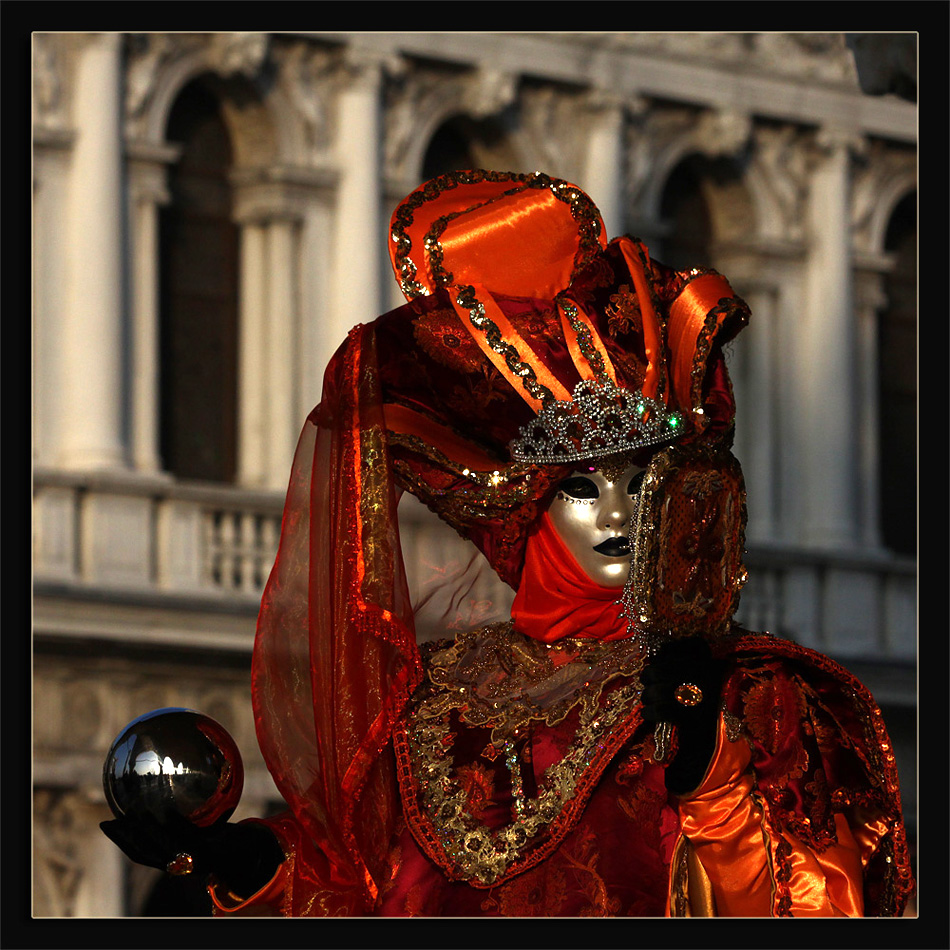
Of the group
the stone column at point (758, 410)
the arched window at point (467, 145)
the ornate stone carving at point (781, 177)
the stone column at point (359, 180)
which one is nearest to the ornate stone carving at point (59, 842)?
the stone column at point (359, 180)

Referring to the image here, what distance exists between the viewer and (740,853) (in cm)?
Result: 393

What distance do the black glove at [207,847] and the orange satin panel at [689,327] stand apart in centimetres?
90

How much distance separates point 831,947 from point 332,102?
7.16 metres

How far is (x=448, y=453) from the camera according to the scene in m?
4.13

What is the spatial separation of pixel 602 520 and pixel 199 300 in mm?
6626

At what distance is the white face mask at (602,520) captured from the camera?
409cm

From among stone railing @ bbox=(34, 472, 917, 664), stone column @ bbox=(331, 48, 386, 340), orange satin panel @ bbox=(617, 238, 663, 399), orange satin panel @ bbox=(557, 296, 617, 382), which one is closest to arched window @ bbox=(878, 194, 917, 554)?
stone railing @ bbox=(34, 472, 917, 664)

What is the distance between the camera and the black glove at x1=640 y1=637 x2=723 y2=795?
153 inches

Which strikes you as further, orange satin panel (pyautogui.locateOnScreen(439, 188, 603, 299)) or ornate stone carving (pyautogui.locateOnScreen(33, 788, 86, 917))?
ornate stone carving (pyautogui.locateOnScreen(33, 788, 86, 917))

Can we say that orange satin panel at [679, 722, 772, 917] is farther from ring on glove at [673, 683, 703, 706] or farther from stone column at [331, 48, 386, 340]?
stone column at [331, 48, 386, 340]

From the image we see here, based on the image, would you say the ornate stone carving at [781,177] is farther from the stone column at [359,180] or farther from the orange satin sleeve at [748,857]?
the orange satin sleeve at [748,857]

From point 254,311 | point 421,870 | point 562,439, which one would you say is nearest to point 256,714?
point 421,870

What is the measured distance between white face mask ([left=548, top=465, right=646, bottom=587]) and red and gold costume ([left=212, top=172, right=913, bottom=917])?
1.4 inches

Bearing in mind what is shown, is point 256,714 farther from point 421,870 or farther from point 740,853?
point 740,853
